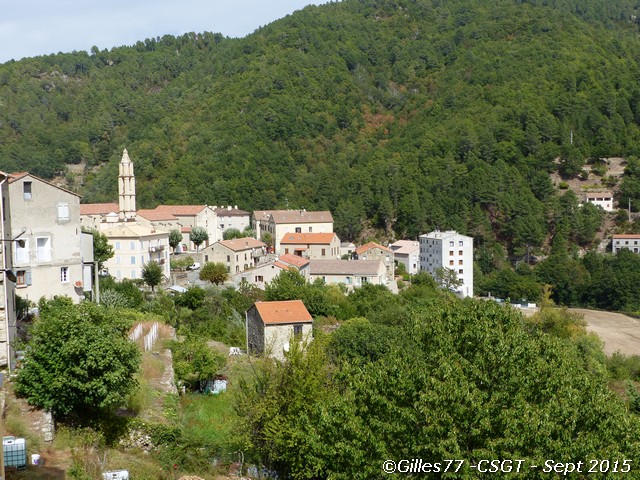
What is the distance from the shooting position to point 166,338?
982 inches

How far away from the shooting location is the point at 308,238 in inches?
2734

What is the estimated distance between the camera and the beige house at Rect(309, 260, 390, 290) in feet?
182

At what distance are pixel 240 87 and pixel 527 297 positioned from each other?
7712cm

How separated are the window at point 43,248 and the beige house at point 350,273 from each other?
34.8 m

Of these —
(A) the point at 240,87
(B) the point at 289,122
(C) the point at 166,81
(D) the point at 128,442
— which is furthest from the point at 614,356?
(C) the point at 166,81

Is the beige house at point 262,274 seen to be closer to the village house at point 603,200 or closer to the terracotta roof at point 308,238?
the terracotta roof at point 308,238

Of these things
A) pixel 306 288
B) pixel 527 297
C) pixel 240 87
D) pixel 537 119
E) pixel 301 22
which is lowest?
pixel 527 297

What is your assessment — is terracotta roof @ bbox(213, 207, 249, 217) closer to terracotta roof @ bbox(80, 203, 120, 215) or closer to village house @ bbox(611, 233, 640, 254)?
terracotta roof @ bbox(80, 203, 120, 215)

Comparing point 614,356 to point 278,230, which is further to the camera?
point 278,230

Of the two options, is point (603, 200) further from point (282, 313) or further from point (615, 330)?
point (282, 313)

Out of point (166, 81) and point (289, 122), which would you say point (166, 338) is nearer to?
point (289, 122)

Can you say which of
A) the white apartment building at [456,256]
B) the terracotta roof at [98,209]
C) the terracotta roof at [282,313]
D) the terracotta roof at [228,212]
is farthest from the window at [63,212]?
the terracotta roof at [228,212]

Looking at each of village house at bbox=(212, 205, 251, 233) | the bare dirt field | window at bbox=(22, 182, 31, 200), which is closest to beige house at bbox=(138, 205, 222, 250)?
village house at bbox=(212, 205, 251, 233)

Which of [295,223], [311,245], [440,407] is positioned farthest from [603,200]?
[440,407]
